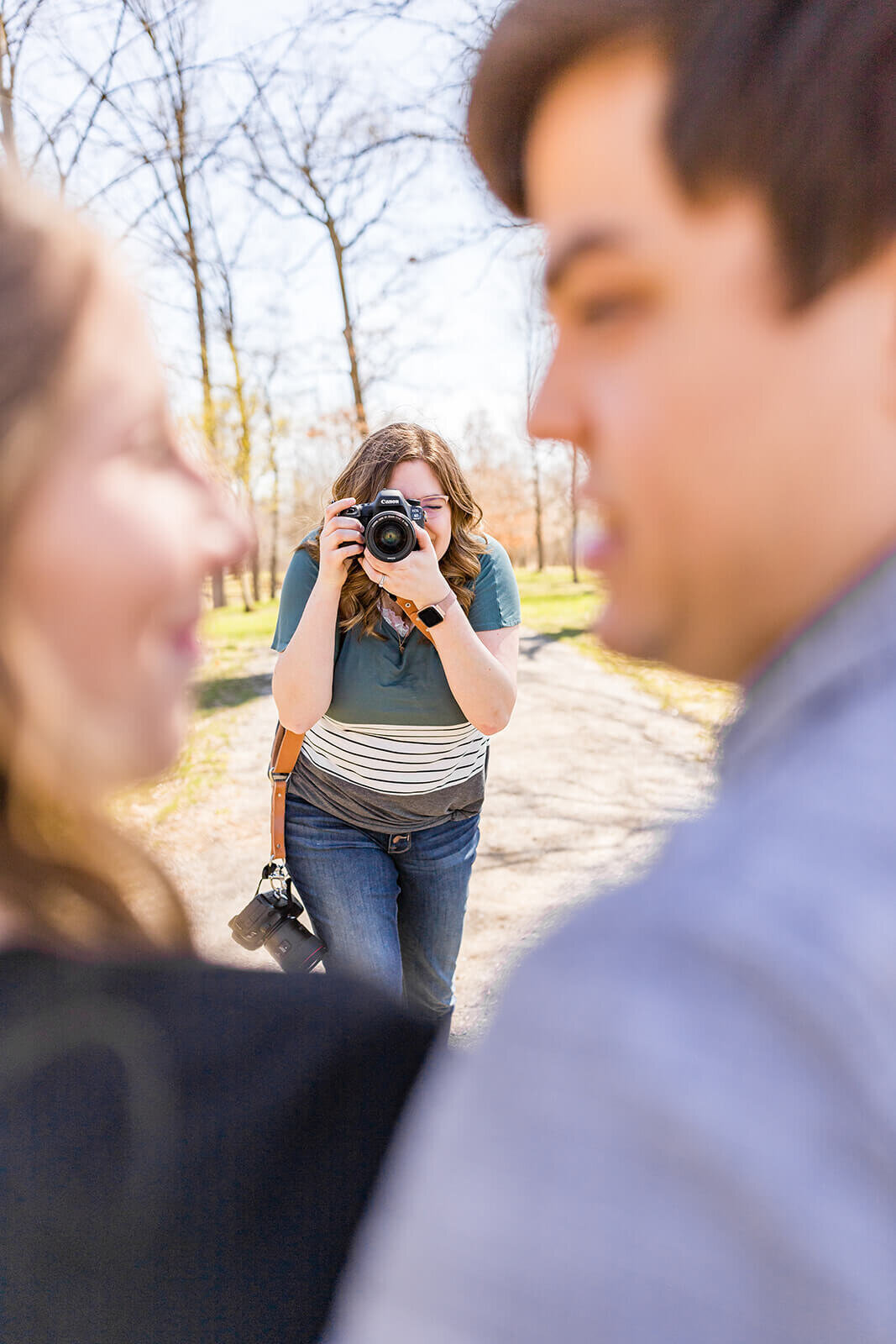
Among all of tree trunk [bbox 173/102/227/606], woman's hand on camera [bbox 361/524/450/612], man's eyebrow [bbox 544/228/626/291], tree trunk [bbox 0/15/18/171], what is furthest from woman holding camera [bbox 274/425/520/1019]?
tree trunk [bbox 173/102/227/606]

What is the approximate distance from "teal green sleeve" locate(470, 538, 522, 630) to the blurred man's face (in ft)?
6.16

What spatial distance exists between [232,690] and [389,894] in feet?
28.6

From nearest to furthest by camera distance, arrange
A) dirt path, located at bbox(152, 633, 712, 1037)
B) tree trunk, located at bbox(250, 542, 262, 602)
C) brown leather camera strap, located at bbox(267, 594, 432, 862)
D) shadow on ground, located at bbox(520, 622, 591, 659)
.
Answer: tree trunk, located at bbox(250, 542, 262, 602) < brown leather camera strap, located at bbox(267, 594, 432, 862) < dirt path, located at bbox(152, 633, 712, 1037) < shadow on ground, located at bbox(520, 622, 591, 659)

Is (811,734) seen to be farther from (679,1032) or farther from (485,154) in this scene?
(485,154)

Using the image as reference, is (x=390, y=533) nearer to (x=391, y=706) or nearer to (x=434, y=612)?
(x=434, y=612)

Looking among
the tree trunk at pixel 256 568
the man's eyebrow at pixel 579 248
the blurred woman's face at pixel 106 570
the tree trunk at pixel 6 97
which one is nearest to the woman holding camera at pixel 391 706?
the tree trunk at pixel 256 568

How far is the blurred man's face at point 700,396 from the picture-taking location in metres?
0.65

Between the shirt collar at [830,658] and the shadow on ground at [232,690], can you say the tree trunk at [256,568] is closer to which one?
the shirt collar at [830,658]

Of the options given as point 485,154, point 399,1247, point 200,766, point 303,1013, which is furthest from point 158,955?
point 200,766

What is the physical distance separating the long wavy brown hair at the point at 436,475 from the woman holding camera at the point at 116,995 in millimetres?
1594

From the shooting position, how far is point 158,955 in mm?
1001

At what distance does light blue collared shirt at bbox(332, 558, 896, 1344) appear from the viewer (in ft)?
1.18

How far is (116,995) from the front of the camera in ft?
2.98

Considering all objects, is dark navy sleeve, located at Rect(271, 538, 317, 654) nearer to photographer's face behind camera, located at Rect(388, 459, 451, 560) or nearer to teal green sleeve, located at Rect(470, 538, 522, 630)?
photographer's face behind camera, located at Rect(388, 459, 451, 560)
